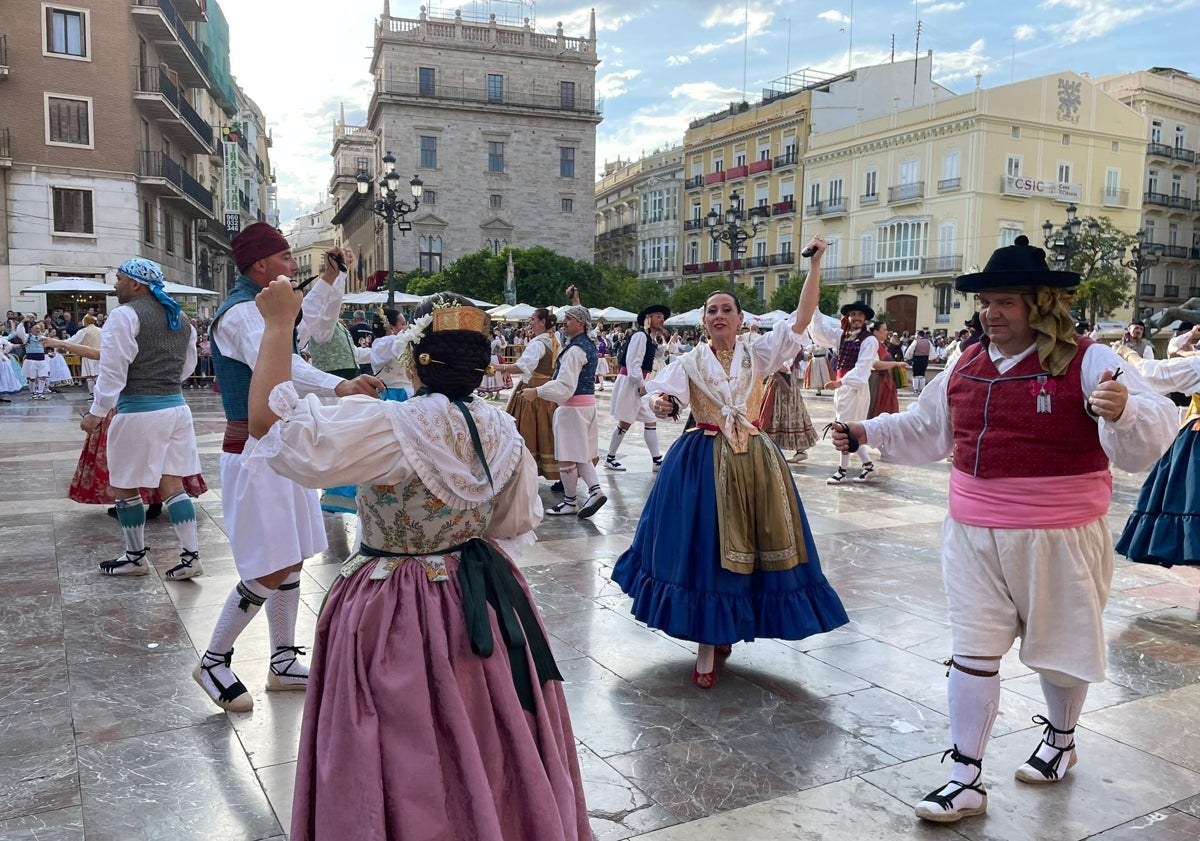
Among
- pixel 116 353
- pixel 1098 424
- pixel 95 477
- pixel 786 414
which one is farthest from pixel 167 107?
pixel 1098 424

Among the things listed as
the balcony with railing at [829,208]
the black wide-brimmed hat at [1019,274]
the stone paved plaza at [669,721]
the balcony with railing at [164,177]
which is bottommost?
the stone paved plaza at [669,721]

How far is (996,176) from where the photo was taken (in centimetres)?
3912

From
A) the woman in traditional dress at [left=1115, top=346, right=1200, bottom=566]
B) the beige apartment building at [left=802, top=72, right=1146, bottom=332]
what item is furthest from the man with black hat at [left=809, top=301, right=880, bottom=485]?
the beige apartment building at [left=802, top=72, right=1146, bottom=332]

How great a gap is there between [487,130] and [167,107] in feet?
86.8

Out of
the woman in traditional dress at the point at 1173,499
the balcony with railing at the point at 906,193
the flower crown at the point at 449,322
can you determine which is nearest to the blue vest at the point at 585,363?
the woman in traditional dress at the point at 1173,499

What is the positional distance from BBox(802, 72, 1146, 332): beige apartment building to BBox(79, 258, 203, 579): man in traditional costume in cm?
3694

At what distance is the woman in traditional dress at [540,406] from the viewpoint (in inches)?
322

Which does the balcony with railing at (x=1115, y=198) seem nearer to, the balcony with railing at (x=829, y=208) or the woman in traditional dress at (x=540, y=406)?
the balcony with railing at (x=829, y=208)

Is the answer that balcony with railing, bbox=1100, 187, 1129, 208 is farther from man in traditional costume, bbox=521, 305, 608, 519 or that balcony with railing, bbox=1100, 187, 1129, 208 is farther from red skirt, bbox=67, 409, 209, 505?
red skirt, bbox=67, 409, 209, 505

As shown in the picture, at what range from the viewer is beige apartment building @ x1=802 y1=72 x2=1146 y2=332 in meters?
39.1

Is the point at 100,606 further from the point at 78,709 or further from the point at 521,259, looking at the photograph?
the point at 521,259

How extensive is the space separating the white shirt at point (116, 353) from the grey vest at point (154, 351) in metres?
0.06

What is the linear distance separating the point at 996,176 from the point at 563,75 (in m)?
27.3

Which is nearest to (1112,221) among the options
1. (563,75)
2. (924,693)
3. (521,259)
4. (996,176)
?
(996,176)
